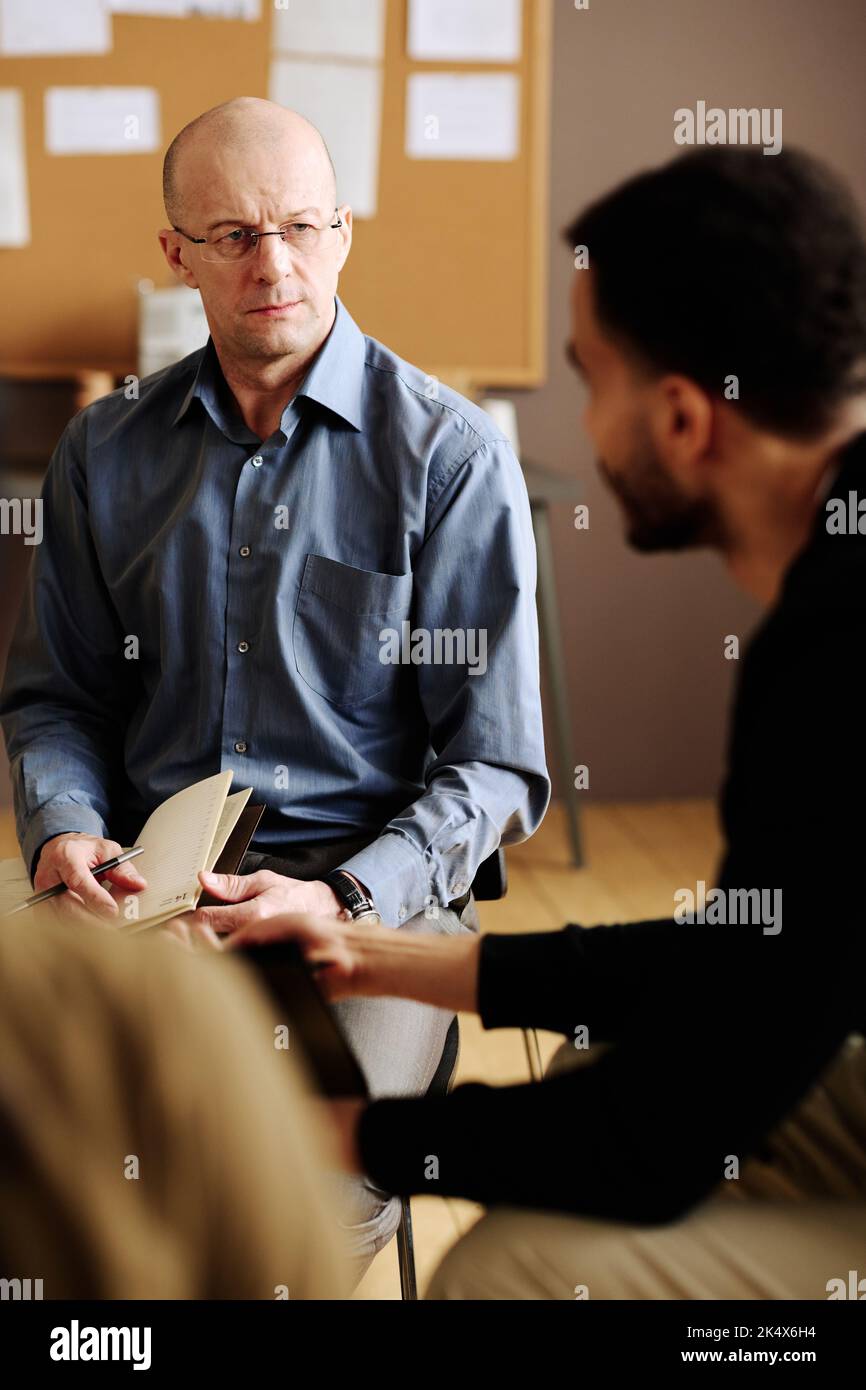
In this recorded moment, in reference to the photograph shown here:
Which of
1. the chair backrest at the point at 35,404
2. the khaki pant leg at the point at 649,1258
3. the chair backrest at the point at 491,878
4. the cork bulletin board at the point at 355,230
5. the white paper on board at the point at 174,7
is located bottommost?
the khaki pant leg at the point at 649,1258

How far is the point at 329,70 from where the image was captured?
3.01 metres

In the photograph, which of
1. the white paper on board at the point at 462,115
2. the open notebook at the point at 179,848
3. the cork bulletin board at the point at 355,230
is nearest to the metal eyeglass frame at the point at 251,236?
the open notebook at the point at 179,848

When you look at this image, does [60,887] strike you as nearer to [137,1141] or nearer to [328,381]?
[328,381]

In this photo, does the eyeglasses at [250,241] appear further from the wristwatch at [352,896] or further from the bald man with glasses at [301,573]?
the wristwatch at [352,896]

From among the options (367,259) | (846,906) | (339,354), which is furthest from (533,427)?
(846,906)

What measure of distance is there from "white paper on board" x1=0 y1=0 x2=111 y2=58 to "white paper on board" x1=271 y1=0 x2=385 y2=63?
1.18 feet

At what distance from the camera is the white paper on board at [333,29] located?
2977 millimetres

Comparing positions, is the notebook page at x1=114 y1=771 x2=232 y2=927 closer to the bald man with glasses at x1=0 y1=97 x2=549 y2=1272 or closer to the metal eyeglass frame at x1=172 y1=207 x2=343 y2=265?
the bald man with glasses at x1=0 y1=97 x2=549 y2=1272

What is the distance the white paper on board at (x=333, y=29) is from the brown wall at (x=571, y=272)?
15.7 inches

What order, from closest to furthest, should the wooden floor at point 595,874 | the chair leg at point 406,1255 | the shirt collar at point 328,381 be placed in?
the chair leg at point 406,1255
the shirt collar at point 328,381
the wooden floor at point 595,874

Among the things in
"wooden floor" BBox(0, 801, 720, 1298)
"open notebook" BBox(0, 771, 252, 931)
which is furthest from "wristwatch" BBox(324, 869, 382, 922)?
"wooden floor" BBox(0, 801, 720, 1298)

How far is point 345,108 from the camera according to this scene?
303 centimetres

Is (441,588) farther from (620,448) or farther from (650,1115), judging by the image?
(650,1115)

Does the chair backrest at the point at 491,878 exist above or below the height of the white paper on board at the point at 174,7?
below
